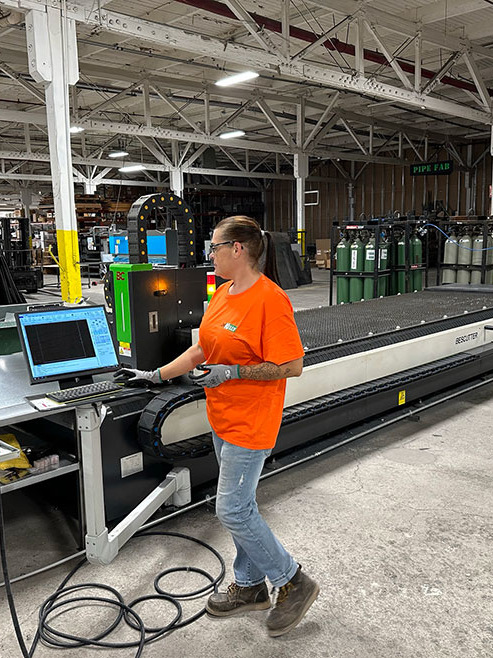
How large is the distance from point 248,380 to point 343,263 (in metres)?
8.12

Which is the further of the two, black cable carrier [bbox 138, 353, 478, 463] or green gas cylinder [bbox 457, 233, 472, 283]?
green gas cylinder [bbox 457, 233, 472, 283]

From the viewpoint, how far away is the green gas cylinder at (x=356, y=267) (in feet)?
31.6

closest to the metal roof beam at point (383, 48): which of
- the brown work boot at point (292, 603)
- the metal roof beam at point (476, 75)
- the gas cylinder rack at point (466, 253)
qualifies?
the metal roof beam at point (476, 75)

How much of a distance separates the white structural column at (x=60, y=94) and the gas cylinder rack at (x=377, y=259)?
4666mm

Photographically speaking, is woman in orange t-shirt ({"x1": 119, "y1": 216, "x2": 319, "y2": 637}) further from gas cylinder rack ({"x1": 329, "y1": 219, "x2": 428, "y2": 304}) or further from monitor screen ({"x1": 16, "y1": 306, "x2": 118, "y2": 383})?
gas cylinder rack ({"x1": 329, "y1": 219, "x2": 428, "y2": 304})

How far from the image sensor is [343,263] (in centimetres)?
988

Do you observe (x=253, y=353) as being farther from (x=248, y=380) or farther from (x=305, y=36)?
(x=305, y=36)

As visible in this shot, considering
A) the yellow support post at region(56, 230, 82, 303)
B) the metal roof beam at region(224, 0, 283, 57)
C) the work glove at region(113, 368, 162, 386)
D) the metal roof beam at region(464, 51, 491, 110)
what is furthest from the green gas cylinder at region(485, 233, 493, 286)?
the work glove at region(113, 368, 162, 386)

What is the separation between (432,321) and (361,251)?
4513 millimetres

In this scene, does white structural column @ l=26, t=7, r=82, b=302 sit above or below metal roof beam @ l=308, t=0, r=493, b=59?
below

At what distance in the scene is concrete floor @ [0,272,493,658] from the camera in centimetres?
220

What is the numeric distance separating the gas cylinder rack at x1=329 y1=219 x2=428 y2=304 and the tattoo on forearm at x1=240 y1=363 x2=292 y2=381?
7.55 meters

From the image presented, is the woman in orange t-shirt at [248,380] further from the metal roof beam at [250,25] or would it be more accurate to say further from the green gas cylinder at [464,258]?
the green gas cylinder at [464,258]

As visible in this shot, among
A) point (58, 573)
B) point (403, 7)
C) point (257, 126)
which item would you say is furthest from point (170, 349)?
point (257, 126)
